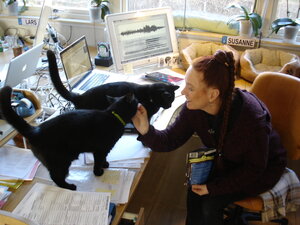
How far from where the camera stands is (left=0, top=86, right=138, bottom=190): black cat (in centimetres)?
103

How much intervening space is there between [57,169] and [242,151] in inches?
29.8

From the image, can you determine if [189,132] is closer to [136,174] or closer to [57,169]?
[136,174]

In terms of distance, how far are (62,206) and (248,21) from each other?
180 centimetres

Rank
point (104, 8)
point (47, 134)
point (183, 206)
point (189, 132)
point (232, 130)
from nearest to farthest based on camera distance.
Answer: point (47, 134)
point (232, 130)
point (189, 132)
point (183, 206)
point (104, 8)

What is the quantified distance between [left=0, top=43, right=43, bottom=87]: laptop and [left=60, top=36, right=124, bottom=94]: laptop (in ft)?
0.49

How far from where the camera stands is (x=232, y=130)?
3.91 ft

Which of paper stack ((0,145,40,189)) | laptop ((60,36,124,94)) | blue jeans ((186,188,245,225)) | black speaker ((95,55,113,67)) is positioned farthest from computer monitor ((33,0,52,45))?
blue jeans ((186,188,245,225))

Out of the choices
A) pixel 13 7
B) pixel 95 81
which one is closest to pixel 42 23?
pixel 95 81

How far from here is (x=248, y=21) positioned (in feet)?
6.88

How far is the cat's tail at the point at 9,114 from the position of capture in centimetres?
98

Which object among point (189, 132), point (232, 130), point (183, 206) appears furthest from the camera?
point (183, 206)

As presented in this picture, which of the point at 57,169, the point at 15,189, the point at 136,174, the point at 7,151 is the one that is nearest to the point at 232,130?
the point at 136,174

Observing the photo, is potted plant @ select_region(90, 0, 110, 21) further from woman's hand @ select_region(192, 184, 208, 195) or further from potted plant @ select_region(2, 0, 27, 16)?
woman's hand @ select_region(192, 184, 208, 195)

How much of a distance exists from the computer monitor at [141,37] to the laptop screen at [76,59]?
0.18 meters
